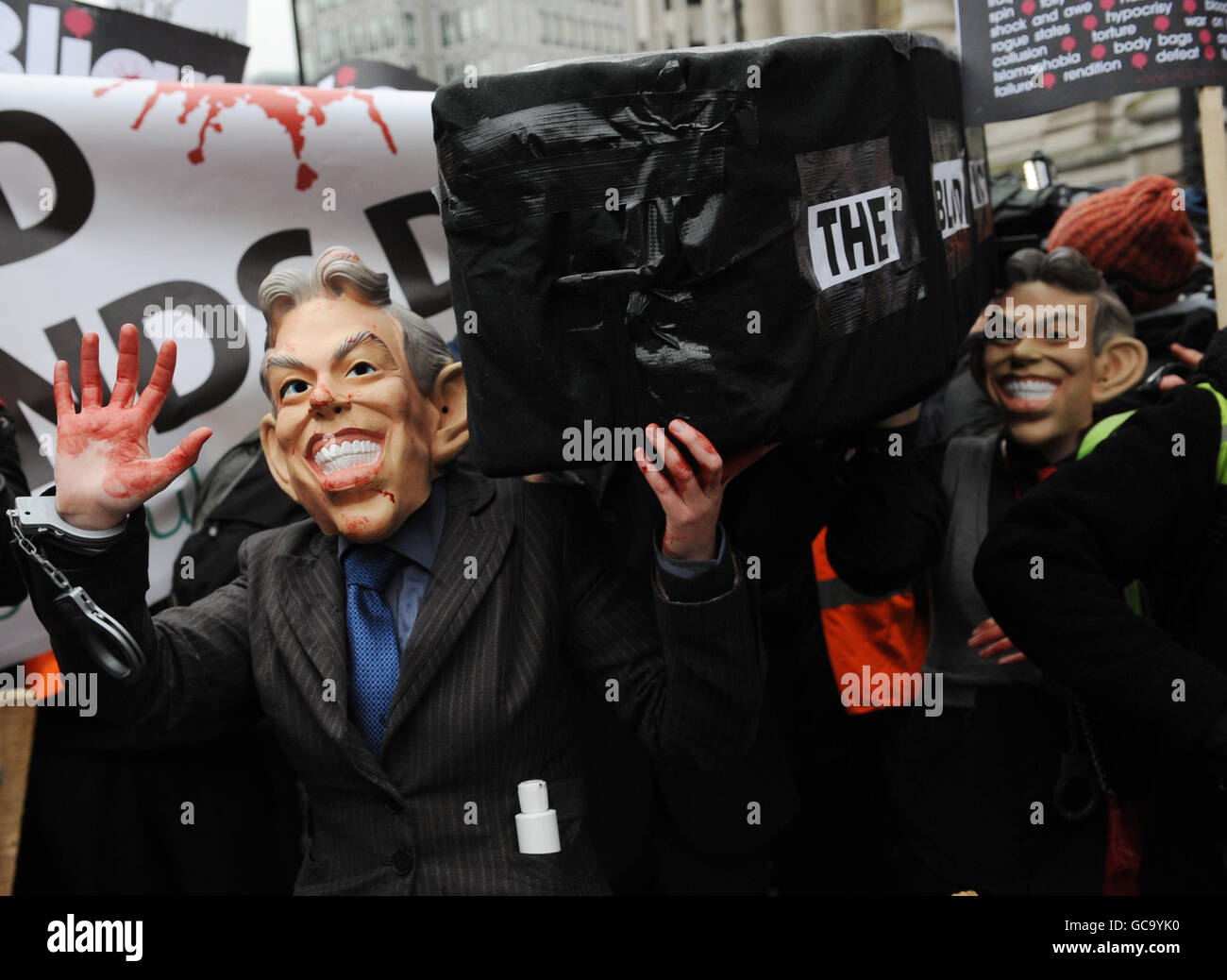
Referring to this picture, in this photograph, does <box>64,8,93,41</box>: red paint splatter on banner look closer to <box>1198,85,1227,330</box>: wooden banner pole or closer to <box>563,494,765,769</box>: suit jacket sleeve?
<box>563,494,765,769</box>: suit jacket sleeve

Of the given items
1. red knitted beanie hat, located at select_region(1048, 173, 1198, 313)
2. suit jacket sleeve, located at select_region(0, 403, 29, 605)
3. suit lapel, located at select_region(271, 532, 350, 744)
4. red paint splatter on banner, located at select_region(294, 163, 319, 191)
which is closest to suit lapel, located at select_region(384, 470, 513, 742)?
suit lapel, located at select_region(271, 532, 350, 744)

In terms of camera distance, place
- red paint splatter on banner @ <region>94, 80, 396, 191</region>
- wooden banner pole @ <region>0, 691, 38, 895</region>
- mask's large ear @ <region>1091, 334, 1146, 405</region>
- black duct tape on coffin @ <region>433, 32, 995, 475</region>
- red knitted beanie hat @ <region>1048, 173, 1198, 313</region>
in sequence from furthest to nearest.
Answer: red knitted beanie hat @ <region>1048, 173, 1198, 313</region> → red paint splatter on banner @ <region>94, 80, 396, 191</region> → mask's large ear @ <region>1091, 334, 1146, 405</region> → wooden banner pole @ <region>0, 691, 38, 895</region> → black duct tape on coffin @ <region>433, 32, 995, 475</region>

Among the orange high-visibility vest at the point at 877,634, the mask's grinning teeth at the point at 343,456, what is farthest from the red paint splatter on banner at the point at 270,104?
the orange high-visibility vest at the point at 877,634

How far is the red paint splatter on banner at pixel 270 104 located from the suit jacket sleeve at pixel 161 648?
147 centimetres

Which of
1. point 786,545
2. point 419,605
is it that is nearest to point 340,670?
point 419,605

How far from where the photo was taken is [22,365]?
11.6ft

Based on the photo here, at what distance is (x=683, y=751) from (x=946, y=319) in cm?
106

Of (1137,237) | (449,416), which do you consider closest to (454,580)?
(449,416)

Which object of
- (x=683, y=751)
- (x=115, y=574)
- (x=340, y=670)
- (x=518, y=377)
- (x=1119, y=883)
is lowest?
(x=1119, y=883)

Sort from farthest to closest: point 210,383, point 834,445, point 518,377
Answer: point 210,383
point 834,445
point 518,377

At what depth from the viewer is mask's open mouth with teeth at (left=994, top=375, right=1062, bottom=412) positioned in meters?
3.21

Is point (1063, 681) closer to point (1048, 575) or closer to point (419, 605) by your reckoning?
point (1048, 575)

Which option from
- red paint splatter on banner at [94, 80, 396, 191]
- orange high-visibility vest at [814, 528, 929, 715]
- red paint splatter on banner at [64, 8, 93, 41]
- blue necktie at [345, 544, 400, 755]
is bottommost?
orange high-visibility vest at [814, 528, 929, 715]

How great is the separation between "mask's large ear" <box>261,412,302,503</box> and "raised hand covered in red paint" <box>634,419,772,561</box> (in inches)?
32.2
